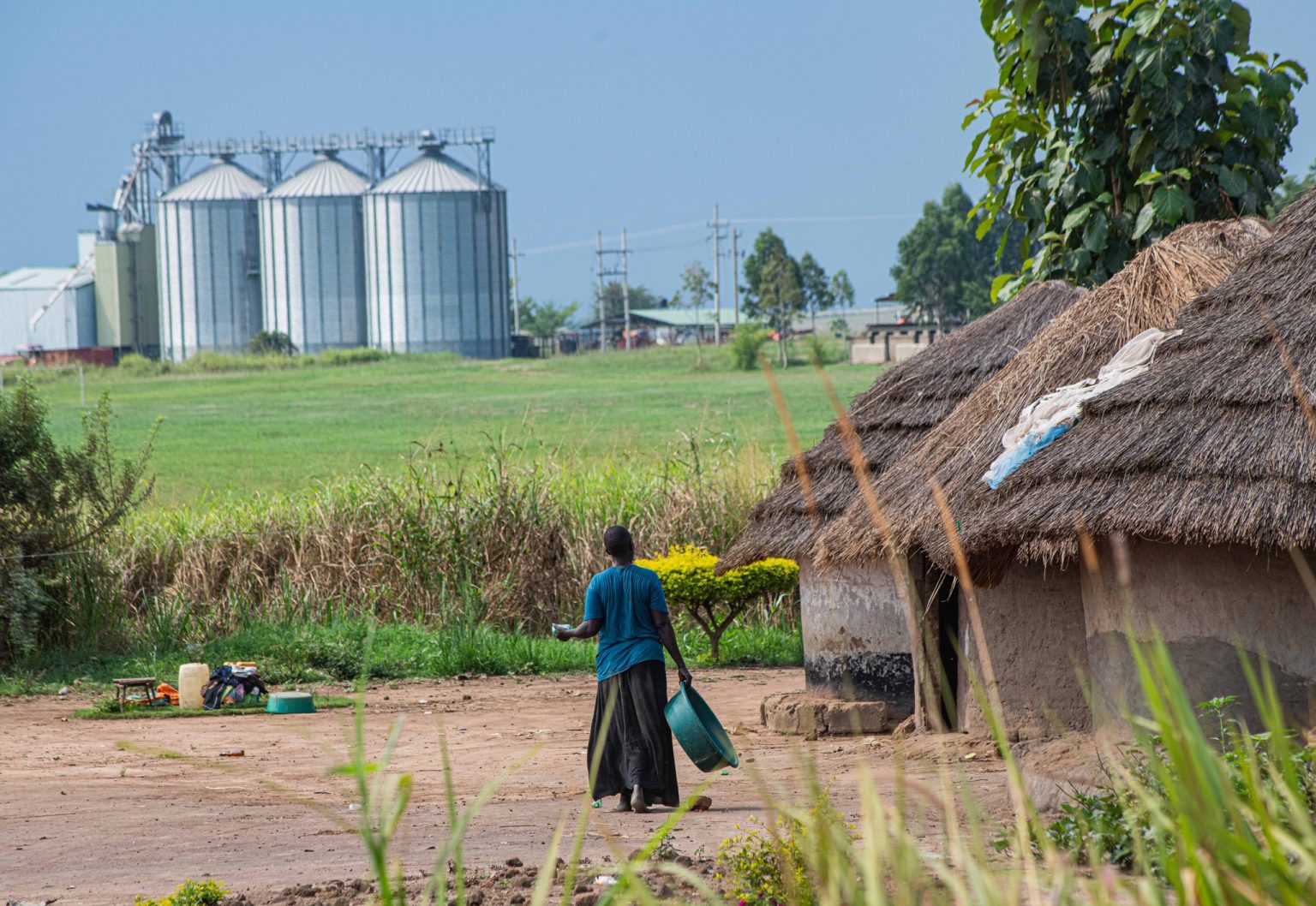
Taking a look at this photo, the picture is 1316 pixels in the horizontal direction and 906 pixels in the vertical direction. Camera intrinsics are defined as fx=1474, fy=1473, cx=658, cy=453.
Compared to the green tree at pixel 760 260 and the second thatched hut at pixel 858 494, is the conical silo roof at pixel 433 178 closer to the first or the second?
the green tree at pixel 760 260

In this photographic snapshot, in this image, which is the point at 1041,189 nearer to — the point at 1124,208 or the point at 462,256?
the point at 1124,208

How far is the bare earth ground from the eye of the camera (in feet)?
20.8

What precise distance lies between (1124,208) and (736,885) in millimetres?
8592

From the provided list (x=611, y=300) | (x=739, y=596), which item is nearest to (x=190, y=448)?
(x=739, y=596)

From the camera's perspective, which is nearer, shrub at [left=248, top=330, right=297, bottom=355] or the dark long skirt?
the dark long skirt

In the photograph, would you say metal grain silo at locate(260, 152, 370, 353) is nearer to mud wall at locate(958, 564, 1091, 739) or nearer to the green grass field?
the green grass field

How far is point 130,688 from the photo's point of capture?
480 inches

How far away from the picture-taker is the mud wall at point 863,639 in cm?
1016

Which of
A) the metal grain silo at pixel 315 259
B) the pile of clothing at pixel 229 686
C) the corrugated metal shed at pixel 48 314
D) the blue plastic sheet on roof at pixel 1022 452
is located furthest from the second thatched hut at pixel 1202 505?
the corrugated metal shed at pixel 48 314

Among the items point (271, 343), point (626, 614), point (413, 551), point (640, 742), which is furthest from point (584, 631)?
point (271, 343)

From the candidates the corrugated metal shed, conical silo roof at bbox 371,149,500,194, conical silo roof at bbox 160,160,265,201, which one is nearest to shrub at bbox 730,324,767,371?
conical silo roof at bbox 371,149,500,194

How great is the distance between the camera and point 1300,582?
22.3 feet

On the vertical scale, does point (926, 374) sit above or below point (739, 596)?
above

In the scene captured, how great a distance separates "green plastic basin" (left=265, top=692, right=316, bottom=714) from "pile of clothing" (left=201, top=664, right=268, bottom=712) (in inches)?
15.8
